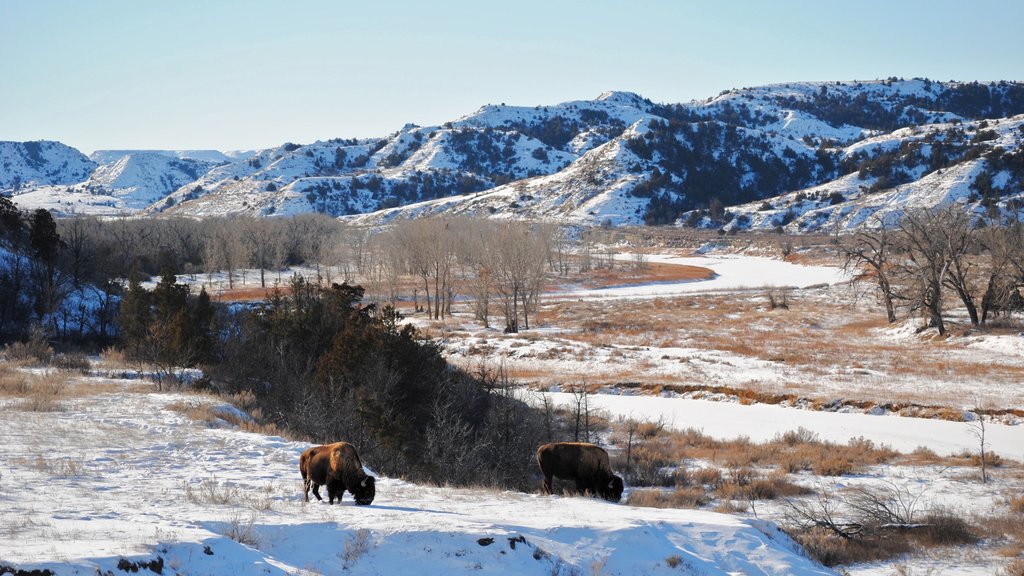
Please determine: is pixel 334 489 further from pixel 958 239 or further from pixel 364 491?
pixel 958 239

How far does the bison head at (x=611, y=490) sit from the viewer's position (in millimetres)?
11485

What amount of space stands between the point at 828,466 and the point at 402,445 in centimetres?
1096

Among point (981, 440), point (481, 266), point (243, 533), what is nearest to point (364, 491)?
point (243, 533)

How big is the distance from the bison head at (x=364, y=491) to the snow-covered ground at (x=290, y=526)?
0.13 m

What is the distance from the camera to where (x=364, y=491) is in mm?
8789

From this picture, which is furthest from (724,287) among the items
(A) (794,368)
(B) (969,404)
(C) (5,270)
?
(C) (5,270)

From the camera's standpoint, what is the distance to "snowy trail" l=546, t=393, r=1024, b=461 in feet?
64.5

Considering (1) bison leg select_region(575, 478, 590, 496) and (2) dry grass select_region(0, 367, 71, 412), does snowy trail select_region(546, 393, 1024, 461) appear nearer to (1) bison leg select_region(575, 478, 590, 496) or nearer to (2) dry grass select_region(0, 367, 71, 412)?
(1) bison leg select_region(575, 478, 590, 496)

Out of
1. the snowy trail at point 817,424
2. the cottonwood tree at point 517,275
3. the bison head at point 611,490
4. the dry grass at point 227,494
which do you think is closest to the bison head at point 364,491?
the dry grass at point 227,494

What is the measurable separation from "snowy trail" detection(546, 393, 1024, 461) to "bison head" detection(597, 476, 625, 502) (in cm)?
1159

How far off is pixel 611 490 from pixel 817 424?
14593mm

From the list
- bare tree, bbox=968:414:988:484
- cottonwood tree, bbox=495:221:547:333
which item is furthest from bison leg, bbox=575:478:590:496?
cottonwood tree, bbox=495:221:547:333

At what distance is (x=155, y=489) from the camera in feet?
29.7

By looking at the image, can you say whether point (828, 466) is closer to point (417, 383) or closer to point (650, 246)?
point (417, 383)
